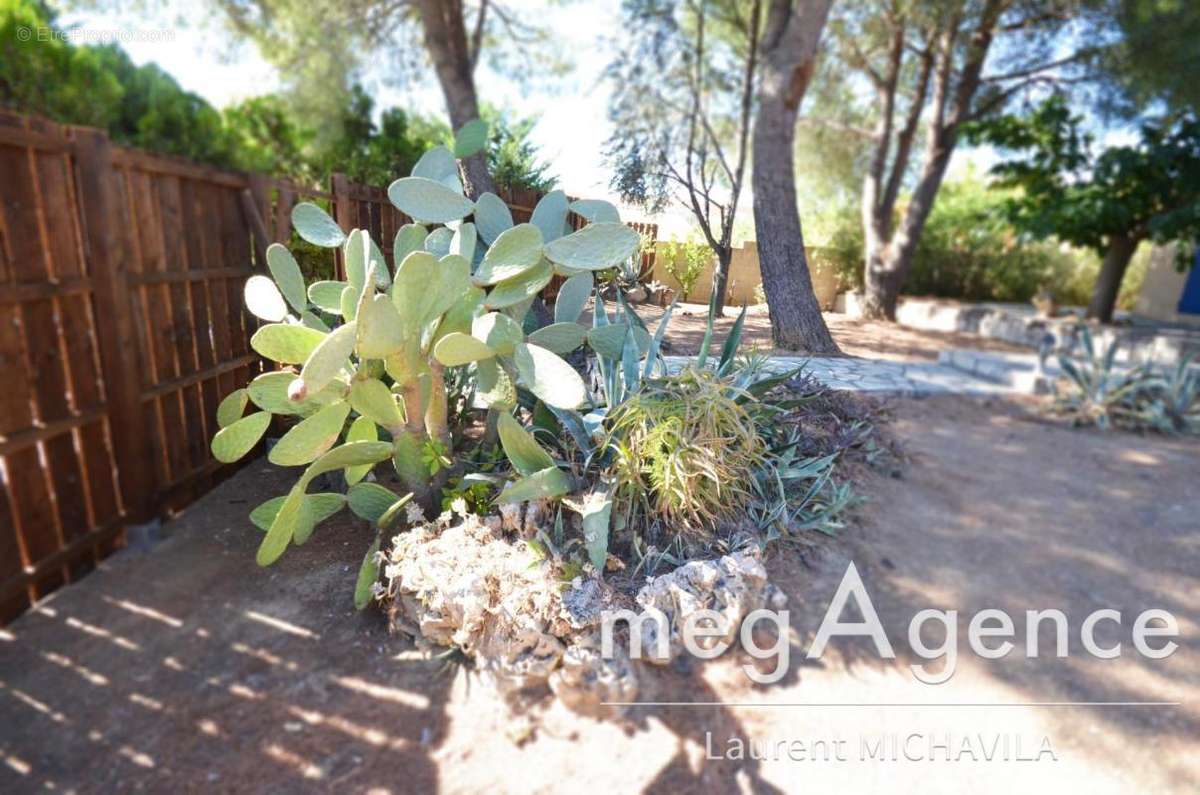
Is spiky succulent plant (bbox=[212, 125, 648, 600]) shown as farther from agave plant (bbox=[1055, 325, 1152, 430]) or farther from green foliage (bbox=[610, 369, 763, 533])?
agave plant (bbox=[1055, 325, 1152, 430])

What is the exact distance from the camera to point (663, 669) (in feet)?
6.35

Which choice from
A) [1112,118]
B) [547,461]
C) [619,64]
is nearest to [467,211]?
[619,64]

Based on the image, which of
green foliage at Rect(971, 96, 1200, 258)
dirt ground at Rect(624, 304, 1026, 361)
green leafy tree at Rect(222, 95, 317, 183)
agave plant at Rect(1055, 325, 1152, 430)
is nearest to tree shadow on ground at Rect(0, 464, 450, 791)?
dirt ground at Rect(624, 304, 1026, 361)

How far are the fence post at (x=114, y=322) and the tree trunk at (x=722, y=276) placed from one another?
2.32 metres

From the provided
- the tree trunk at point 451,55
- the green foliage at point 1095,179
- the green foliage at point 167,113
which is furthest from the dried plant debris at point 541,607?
the green foliage at point 1095,179

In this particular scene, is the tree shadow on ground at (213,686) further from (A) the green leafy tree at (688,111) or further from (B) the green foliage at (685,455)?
(A) the green leafy tree at (688,111)

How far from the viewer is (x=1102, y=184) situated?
633 centimetres

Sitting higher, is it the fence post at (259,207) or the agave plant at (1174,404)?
the fence post at (259,207)

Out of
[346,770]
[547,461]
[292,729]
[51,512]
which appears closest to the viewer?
[346,770]

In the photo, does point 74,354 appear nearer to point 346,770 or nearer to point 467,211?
point 467,211

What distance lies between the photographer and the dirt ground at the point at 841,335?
2.44 m

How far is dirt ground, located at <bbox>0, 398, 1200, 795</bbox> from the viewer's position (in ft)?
5.27

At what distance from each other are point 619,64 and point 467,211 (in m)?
0.85

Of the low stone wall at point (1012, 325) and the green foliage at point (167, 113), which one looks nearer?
the low stone wall at point (1012, 325)
